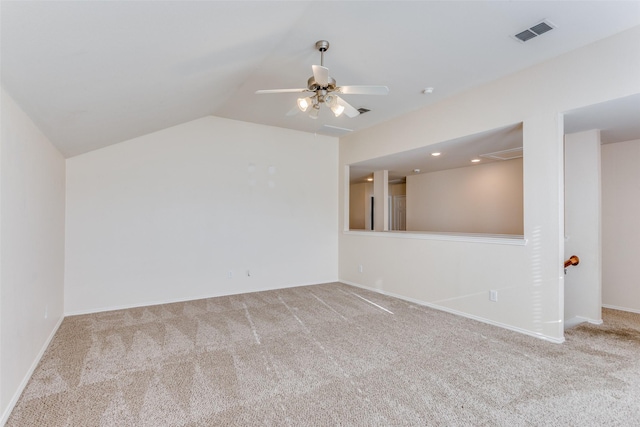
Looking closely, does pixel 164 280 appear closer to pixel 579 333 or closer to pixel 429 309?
pixel 429 309

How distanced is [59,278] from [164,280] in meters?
1.18

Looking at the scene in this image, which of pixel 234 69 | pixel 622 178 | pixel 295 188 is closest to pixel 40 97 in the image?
pixel 234 69

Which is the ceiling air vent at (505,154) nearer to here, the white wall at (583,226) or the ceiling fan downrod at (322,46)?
the white wall at (583,226)

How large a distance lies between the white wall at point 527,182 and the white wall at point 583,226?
966mm

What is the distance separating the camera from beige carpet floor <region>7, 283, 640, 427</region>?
6.15 feet

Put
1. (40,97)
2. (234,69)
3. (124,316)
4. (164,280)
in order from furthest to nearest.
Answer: (164,280) < (124,316) < (234,69) < (40,97)

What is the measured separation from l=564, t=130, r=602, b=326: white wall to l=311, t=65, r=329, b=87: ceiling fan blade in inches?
129

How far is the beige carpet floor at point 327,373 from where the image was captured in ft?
6.15

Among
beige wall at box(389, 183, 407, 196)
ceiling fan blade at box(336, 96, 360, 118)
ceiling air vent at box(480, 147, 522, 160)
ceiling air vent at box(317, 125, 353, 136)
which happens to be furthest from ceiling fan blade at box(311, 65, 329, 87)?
beige wall at box(389, 183, 407, 196)

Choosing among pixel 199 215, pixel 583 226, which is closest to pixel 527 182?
pixel 583 226

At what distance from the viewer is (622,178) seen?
409cm

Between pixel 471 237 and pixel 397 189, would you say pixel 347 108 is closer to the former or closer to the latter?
pixel 471 237

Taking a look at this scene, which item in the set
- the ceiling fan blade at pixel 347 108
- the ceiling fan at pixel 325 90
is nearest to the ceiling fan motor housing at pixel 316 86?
the ceiling fan at pixel 325 90

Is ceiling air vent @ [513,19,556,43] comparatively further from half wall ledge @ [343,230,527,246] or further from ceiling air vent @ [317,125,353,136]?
ceiling air vent @ [317,125,353,136]
